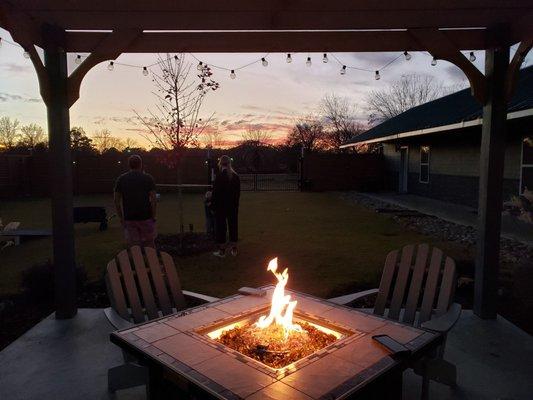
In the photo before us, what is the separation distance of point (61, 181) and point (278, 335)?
10.4ft

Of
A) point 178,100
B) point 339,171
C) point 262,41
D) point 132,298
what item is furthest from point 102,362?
point 339,171

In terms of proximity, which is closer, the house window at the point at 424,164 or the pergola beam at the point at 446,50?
the pergola beam at the point at 446,50

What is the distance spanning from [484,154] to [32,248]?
8576mm

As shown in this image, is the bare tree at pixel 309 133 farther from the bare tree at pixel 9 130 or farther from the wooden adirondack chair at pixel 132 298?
the wooden adirondack chair at pixel 132 298

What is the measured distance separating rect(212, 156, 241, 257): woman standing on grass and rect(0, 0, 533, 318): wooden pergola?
9.20 feet

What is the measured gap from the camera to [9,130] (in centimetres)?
4372

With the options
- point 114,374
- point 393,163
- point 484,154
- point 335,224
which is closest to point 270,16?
point 484,154

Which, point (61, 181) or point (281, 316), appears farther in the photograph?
point (61, 181)

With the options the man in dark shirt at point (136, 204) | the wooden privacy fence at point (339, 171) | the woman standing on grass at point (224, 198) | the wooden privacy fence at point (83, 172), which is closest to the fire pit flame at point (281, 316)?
the man in dark shirt at point (136, 204)

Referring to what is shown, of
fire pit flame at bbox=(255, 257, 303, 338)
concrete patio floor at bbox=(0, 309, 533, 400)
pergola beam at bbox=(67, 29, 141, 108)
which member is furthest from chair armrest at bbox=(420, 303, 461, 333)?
pergola beam at bbox=(67, 29, 141, 108)

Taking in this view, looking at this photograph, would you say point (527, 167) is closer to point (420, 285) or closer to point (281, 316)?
point (420, 285)

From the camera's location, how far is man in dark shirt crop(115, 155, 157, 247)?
213 inches

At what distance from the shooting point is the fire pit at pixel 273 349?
74.7 inches

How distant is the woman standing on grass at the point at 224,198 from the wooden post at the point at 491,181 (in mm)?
4073
